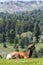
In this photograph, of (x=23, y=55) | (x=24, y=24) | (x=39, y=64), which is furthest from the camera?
(x=24, y=24)

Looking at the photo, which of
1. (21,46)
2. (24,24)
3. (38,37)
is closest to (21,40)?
(21,46)

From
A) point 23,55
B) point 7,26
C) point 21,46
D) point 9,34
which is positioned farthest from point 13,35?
point 23,55

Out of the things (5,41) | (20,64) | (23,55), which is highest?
(20,64)

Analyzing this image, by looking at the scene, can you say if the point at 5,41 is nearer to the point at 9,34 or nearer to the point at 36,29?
the point at 9,34

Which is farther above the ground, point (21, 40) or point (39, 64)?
point (39, 64)

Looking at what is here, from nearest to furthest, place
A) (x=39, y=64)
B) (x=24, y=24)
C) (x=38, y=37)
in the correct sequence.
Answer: (x=39, y=64)
(x=38, y=37)
(x=24, y=24)

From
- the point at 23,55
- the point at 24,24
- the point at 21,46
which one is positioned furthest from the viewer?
the point at 24,24

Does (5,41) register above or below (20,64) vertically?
below

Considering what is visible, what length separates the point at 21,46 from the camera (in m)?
148

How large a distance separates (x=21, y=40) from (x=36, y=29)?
3098 centimetres

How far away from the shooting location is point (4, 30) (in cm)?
18325

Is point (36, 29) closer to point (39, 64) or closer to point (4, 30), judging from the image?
point (4, 30)

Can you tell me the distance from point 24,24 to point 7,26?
740 inches

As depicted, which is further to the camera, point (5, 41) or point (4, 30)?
point (4, 30)
